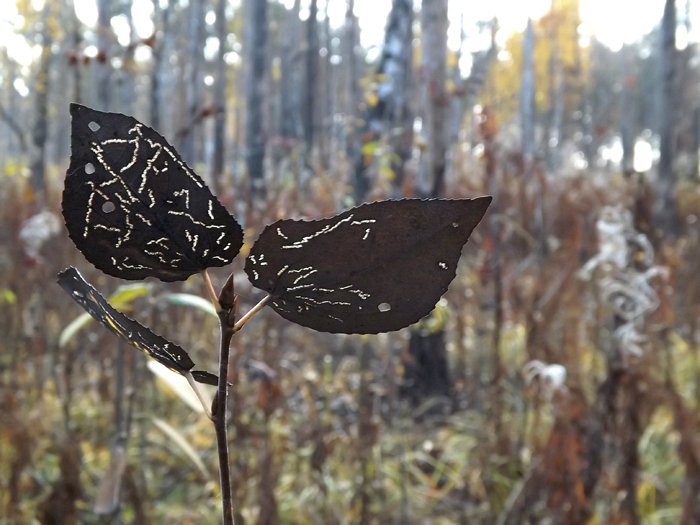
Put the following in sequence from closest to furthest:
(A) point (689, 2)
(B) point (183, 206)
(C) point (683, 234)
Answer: (B) point (183, 206) → (C) point (683, 234) → (A) point (689, 2)

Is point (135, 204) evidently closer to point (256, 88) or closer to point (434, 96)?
point (434, 96)

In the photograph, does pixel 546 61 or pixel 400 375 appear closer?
pixel 400 375

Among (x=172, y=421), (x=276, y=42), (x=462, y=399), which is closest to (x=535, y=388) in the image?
(x=462, y=399)

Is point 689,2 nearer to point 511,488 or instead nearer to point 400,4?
point 400,4

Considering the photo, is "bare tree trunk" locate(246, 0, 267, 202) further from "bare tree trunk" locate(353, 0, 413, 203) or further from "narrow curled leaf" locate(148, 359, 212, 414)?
"narrow curled leaf" locate(148, 359, 212, 414)

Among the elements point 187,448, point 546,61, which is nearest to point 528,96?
point 546,61

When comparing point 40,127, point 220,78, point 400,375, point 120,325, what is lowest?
point 400,375

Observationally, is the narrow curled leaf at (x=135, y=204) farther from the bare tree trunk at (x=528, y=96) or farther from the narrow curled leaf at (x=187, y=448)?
the bare tree trunk at (x=528, y=96)
